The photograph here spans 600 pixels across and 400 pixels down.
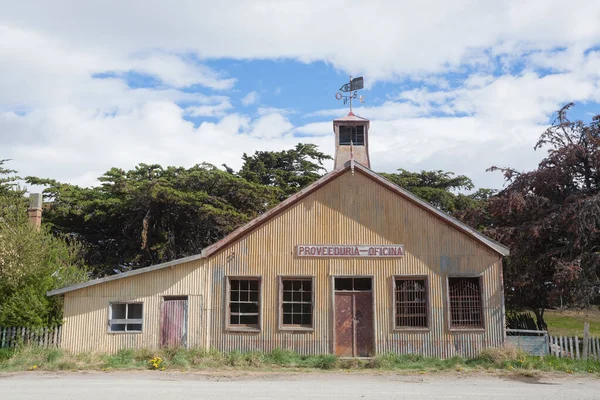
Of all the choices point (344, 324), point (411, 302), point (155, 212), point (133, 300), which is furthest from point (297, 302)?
point (155, 212)

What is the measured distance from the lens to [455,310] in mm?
A: 17641

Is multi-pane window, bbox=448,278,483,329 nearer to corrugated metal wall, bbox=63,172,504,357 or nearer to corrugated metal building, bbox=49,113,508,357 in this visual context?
corrugated metal building, bbox=49,113,508,357

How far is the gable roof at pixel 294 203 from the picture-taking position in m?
17.5

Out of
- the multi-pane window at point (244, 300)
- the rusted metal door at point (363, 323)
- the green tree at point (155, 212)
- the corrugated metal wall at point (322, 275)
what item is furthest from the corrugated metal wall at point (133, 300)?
the green tree at point (155, 212)

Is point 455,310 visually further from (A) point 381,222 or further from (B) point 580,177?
(B) point 580,177

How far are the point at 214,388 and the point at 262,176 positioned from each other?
2530cm

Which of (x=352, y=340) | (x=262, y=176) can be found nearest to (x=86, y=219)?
(x=262, y=176)

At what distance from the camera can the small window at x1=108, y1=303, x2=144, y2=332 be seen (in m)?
17.6

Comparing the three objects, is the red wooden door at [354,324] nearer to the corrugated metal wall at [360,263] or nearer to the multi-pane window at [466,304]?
the corrugated metal wall at [360,263]

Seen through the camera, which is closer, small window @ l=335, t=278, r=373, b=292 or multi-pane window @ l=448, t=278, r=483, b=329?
multi-pane window @ l=448, t=278, r=483, b=329

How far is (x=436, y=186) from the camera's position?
3988 cm

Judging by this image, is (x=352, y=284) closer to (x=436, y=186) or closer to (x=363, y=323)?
(x=363, y=323)

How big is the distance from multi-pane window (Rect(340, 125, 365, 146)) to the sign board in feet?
16.0

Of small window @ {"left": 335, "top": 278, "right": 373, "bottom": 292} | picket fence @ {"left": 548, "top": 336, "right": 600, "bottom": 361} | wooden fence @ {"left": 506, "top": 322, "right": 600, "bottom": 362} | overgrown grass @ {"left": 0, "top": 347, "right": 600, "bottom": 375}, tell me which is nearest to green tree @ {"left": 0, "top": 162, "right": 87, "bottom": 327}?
overgrown grass @ {"left": 0, "top": 347, "right": 600, "bottom": 375}
